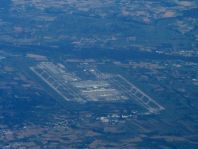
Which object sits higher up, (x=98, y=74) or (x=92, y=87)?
(x=98, y=74)

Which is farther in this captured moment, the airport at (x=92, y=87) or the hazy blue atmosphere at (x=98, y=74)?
the airport at (x=92, y=87)

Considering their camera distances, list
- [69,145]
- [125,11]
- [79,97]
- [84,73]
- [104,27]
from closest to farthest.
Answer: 1. [69,145]
2. [79,97]
3. [84,73]
4. [104,27]
5. [125,11]

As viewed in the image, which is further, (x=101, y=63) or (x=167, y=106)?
(x=101, y=63)

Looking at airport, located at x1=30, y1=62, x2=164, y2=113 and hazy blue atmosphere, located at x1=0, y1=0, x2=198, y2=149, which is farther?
airport, located at x1=30, y1=62, x2=164, y2=113

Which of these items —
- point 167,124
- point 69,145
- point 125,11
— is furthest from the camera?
point 125,11

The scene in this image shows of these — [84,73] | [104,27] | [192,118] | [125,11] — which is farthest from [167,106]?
[125,11]

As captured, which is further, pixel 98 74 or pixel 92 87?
pixel 98 74

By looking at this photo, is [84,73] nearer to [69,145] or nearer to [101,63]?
[101,63]
